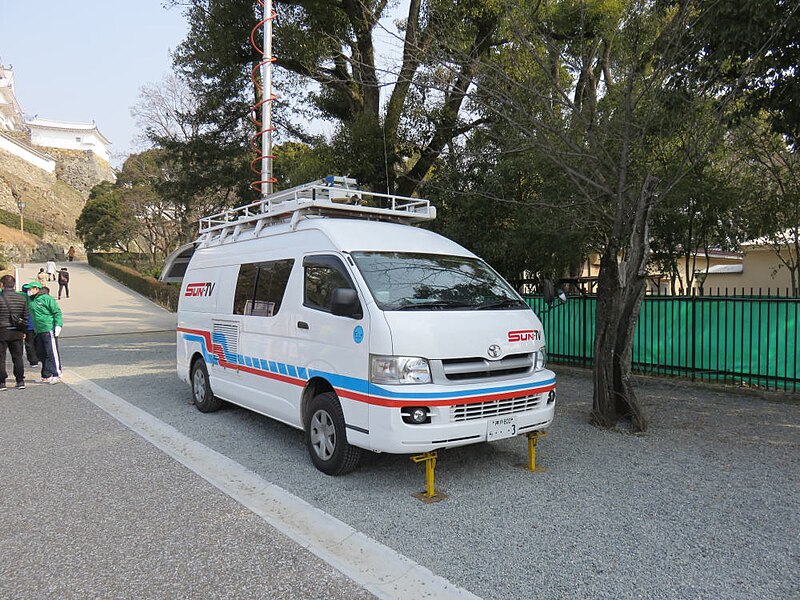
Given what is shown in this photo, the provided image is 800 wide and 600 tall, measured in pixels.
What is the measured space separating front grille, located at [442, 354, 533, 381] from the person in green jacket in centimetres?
823

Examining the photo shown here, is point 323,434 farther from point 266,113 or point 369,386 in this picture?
point 266,113

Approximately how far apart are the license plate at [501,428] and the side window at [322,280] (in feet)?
5.49

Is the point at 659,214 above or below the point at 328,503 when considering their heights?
above

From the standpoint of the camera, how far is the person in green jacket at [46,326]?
32.9ft

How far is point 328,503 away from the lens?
4508mm

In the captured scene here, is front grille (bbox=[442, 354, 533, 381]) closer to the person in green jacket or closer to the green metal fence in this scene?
the green metal fence

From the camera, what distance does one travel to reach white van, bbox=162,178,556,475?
178 inches

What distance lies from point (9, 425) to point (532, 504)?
6720 millimetres

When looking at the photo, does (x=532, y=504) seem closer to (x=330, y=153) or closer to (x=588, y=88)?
(x=588, y=88)

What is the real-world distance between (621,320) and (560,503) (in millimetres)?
2807

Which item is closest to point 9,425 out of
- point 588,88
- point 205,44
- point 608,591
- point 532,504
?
point 532,504

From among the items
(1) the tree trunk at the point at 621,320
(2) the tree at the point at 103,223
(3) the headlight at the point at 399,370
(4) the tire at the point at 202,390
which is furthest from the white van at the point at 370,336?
(2) the tree at the point at 103,223

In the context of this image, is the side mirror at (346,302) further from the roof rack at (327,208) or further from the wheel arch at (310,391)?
the roof rack at (327,208)

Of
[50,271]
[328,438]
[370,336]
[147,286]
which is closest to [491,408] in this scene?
[370,336]
